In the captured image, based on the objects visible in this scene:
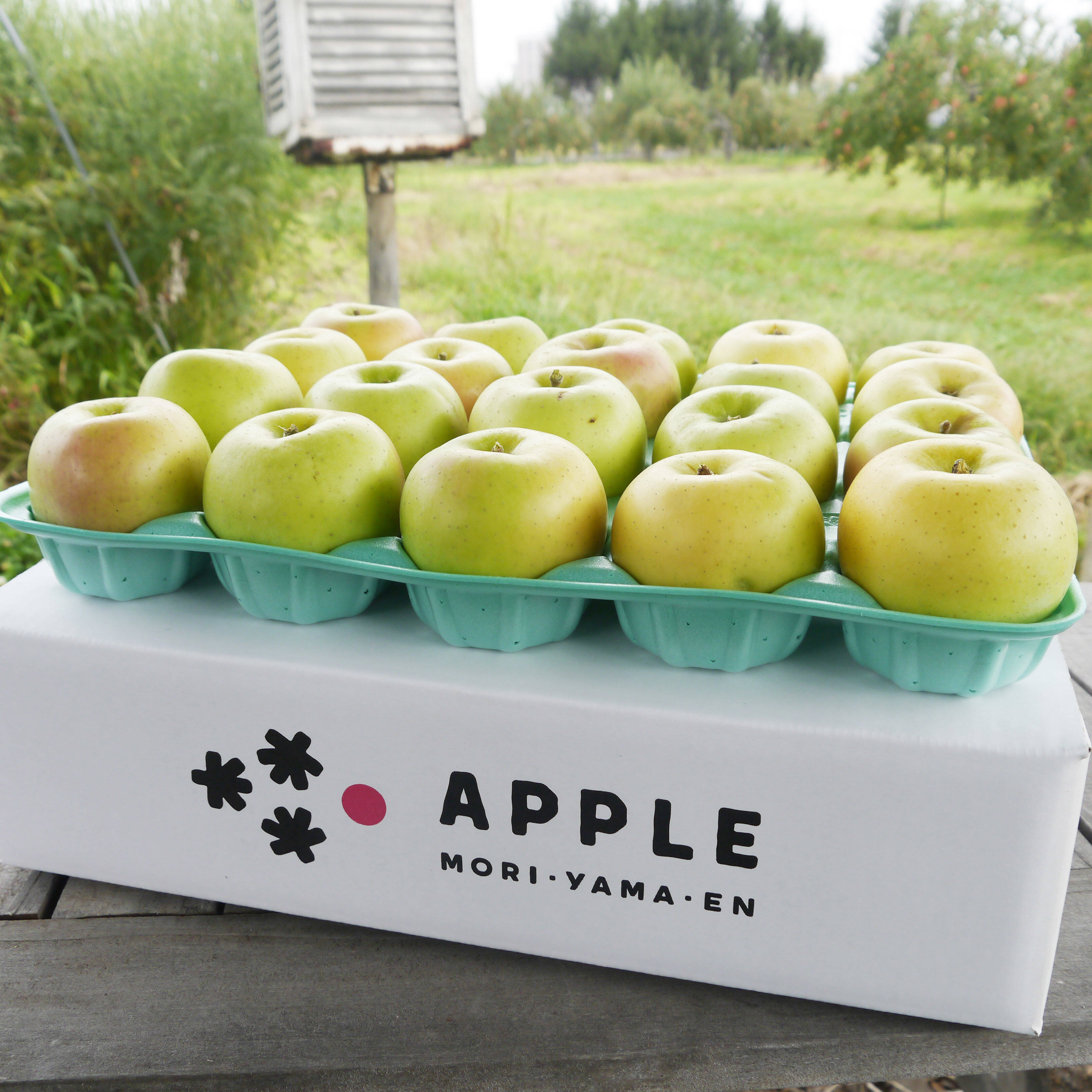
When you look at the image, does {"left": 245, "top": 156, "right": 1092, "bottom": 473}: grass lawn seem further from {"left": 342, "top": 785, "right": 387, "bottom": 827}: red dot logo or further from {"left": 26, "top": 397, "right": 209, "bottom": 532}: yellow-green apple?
{"left": 342, "top": 785, "right": 387, "bottom": 827}: red dot logo

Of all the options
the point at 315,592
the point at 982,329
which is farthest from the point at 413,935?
the point at 982,329

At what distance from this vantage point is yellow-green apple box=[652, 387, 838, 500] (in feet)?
2.44

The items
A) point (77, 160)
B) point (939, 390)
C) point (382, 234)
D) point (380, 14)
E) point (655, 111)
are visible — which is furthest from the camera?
point (655, 111)

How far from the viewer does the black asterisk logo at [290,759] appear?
2.21 ft

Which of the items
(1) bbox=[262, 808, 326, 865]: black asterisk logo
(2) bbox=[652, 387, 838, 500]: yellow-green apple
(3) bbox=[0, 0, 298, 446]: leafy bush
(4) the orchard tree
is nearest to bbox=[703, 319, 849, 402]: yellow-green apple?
(2) bbox=[652, 387, 838, 500]: yellow-green apple

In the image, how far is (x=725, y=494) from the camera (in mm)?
623

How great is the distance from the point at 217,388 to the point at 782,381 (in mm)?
547

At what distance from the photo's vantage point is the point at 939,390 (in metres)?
0.90

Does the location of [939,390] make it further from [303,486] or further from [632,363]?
[303,486]

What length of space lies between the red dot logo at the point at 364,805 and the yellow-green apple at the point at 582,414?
12.4 inches

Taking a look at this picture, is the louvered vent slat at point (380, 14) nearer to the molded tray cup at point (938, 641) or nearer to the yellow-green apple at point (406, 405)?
the yellow-green apple at point (406, 405)

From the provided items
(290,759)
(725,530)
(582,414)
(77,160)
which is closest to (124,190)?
(77,160)

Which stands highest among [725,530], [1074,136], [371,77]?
[371,77]

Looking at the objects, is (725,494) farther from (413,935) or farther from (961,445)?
(413,935)
